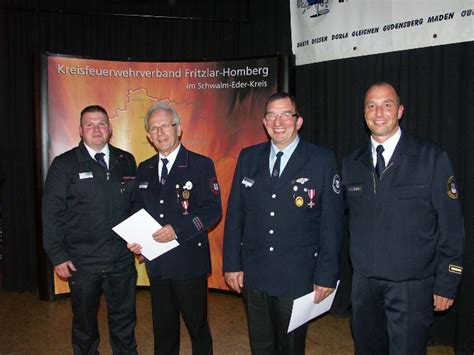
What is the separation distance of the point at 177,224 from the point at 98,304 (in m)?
0.84

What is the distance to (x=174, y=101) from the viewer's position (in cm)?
450

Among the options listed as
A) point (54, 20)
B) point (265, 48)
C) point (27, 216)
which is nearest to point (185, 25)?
point (265, 48)

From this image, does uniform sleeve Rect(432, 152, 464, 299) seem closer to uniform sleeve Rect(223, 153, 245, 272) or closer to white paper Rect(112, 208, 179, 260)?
uniform sleeve Rect(223, 153, 245, 272)

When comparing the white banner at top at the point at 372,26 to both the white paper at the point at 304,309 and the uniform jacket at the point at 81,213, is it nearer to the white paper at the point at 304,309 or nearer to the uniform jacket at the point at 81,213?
Result: the white paper at the point at 304,309

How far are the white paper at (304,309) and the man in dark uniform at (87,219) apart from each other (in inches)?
48.7

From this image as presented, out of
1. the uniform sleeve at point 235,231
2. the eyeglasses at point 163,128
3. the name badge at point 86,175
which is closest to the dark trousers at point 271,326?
the uniform sleeve at point 235,231

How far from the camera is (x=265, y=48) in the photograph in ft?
14.9

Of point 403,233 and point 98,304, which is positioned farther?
point 98,304

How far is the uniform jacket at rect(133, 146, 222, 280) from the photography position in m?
2.63

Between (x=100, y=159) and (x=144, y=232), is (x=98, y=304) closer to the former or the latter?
(x=144, y=232)

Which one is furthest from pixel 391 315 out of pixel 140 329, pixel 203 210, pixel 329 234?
pixel 140 329

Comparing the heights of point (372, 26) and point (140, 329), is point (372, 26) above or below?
above

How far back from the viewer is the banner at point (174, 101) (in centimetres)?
430

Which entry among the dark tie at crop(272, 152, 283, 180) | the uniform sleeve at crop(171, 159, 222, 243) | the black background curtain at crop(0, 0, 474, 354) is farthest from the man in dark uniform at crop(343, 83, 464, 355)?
the black background curtain at crop(0, 0, 474, 354)
